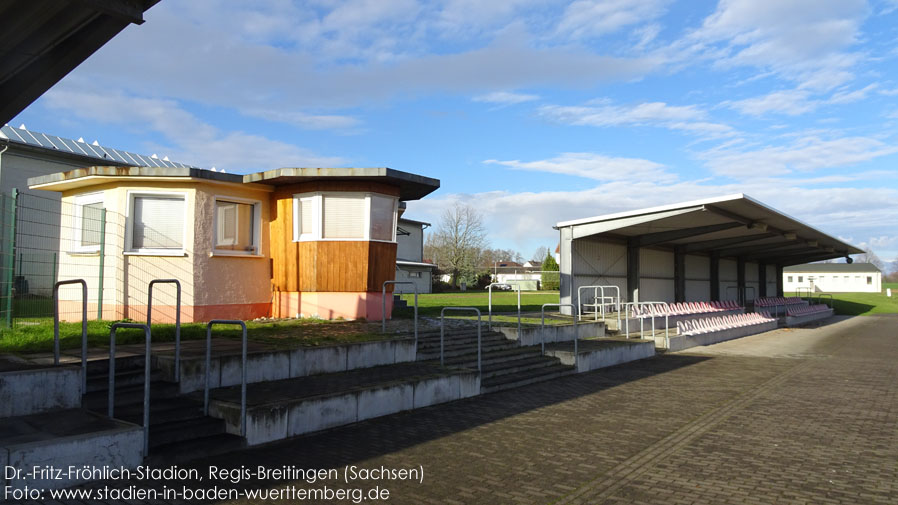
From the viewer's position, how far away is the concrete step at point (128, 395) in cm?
626

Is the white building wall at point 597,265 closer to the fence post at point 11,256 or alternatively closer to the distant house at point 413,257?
the fence post at point 11,256

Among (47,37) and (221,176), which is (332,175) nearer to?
(221,176)

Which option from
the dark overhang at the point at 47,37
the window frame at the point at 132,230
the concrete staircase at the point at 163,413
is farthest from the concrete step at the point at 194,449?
the window frame at the point at 132,230

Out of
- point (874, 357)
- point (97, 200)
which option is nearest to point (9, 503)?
point (97, 200)

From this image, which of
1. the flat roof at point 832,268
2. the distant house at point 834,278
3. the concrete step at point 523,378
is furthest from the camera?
the flat roof at point 832,268

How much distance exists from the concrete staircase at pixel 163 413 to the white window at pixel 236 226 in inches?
217

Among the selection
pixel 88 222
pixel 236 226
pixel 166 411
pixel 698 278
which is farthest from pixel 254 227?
pixel 698 278

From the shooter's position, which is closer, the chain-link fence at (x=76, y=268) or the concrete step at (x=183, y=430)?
the concrete step at (x=183, y=430)

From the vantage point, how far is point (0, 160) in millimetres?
20094

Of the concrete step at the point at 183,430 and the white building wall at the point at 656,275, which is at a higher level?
the white building wall at the point at 656,275

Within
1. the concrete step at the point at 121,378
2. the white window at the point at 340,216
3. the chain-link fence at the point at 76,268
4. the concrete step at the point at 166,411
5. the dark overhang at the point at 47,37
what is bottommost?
the concrete step at the point at 166,411

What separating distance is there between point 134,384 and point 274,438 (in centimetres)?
185

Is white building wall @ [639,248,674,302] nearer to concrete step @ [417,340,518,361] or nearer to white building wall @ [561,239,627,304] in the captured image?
white building wall @ [561,239,627,304]

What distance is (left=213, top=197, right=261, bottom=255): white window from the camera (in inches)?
489
